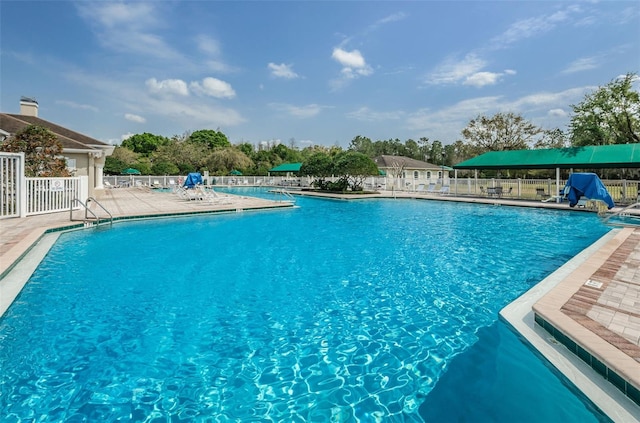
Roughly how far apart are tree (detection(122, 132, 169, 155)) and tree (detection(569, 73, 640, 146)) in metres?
56.6

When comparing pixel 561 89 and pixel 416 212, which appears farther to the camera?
pixel 561 89

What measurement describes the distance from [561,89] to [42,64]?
3363cm

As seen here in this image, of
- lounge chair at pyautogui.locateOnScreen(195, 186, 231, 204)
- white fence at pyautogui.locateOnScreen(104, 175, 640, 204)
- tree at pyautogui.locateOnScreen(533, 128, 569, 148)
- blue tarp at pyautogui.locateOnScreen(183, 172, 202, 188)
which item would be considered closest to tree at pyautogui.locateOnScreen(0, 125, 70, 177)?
lounge chair at pyautogui.locateOnScreen(195, 186, 231, 204)

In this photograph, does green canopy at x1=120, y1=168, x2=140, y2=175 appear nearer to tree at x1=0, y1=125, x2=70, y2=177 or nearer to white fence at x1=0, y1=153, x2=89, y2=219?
tree at x1=0, y1=125, x2=70, y2=177

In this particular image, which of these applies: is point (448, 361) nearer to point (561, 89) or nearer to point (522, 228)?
point (522, 228)

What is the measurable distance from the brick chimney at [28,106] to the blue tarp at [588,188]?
97.9 feet

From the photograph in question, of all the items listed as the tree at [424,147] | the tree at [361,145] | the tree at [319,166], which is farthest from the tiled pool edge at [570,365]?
the tree at [361,145]

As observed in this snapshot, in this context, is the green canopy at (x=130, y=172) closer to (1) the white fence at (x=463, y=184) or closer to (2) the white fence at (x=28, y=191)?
(1) the white fence at (x=463, y=184)

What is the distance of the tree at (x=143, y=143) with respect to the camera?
2356 inches

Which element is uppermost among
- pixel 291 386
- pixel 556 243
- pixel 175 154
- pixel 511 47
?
pixel 511 47

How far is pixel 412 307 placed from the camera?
15.8 feet

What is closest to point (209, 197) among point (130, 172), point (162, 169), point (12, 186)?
point (12, 186)

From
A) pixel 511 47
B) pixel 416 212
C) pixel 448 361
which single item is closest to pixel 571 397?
pixel 448 361

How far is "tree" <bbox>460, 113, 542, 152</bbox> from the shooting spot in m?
37.9
